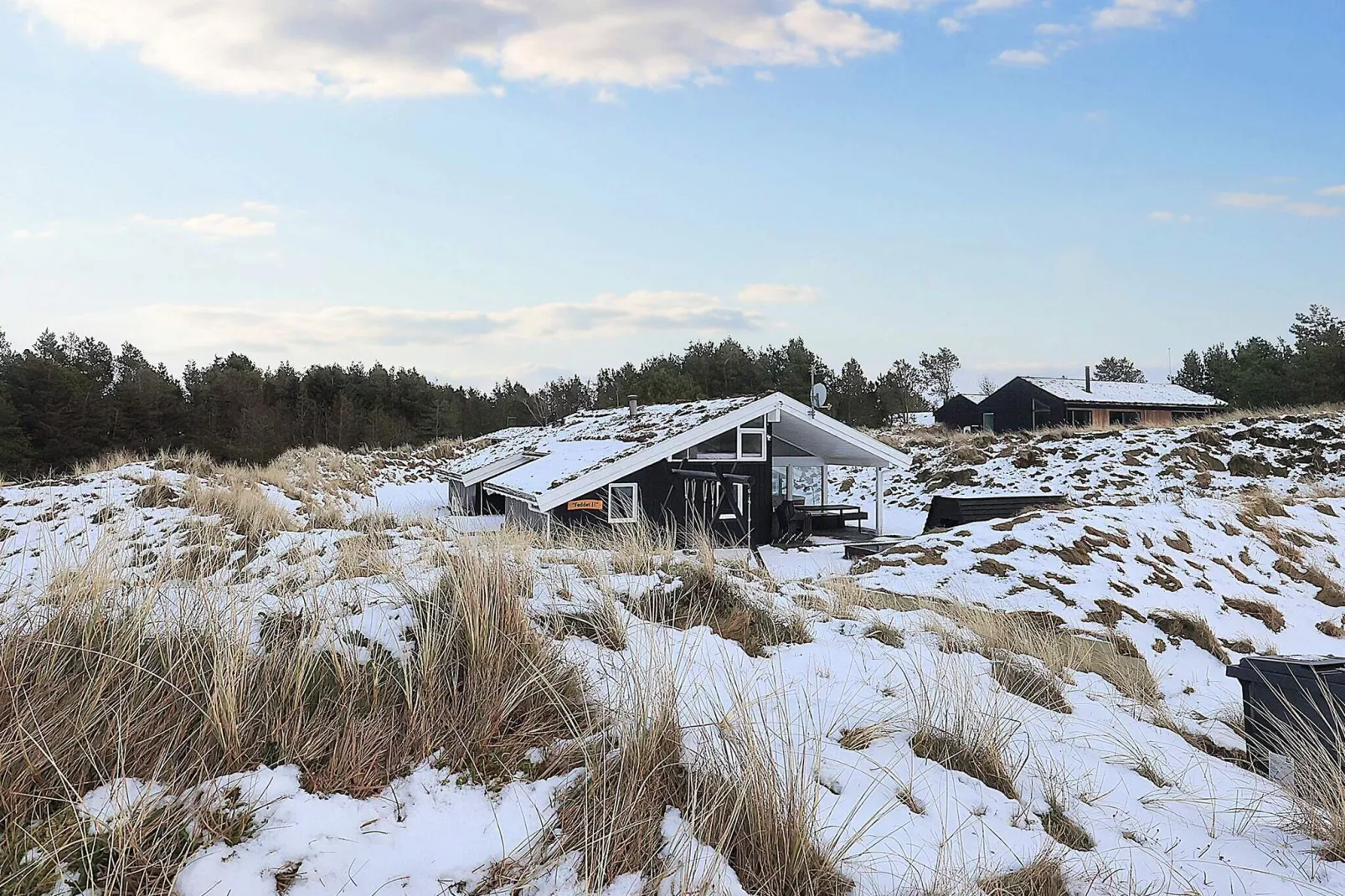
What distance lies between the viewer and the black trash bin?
3979 mm

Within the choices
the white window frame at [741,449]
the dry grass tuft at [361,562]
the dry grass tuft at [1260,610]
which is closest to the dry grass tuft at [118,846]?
the dry grass tuft at [361,562]

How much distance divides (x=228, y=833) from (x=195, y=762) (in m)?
0.36

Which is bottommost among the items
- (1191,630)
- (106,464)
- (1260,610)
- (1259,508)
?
(1260,610)

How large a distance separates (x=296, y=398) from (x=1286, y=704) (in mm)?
55038

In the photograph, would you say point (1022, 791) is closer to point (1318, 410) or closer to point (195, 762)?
point (195, 762)

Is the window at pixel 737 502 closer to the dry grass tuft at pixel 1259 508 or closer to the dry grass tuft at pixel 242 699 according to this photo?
the dry grass tuft at pixel 1259 508

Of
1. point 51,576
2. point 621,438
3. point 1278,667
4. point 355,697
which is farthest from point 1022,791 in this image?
point 621,438

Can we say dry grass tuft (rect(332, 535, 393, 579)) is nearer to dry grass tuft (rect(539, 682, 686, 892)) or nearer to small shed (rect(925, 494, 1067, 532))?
dry grass tuft (rect(539, 682, 686, 892))

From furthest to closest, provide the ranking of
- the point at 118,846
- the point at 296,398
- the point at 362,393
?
the point at 362,393 → the point at 296,398 → the point at 118,846

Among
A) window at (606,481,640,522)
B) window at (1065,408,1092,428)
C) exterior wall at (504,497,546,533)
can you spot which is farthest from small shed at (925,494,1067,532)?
window at (1065,408,1092,428)

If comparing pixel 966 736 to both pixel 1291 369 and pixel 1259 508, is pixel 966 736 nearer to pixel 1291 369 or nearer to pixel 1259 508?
pixel 1259 508

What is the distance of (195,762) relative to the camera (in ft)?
8.62

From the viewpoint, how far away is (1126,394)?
1727 inches

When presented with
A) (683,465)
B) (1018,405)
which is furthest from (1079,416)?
(683,465)
